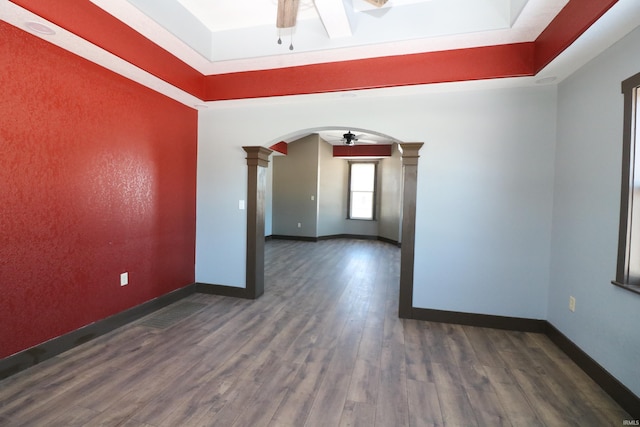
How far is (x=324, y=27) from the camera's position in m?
2.62

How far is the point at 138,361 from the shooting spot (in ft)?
7.35

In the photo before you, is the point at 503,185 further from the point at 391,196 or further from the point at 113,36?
the point at 391,196

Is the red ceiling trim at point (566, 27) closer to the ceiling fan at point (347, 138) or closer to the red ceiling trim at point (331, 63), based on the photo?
the red ceiling trim at point (331, 63)

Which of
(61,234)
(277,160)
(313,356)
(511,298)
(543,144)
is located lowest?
(313,356)

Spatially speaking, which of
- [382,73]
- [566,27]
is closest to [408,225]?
[382,73]

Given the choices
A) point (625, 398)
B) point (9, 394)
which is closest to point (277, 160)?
Result: point (9, 394)

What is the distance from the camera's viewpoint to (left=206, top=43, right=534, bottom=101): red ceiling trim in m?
2.57

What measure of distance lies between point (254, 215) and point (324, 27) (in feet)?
7.18

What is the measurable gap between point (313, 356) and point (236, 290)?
1.71m

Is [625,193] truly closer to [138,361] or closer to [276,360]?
[276,360]

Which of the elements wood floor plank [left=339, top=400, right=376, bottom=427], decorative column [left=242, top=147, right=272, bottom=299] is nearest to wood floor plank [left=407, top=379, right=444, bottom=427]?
wood floor plank [left=339, top=400, right=376, bottom=427]

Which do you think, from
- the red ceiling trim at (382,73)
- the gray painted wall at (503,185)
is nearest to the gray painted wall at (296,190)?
the gray painted wall at (503,185)

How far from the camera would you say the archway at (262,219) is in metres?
3.09

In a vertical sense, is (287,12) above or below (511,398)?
above
